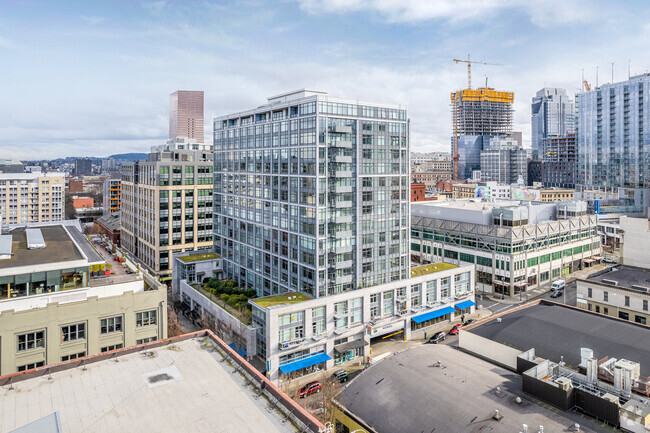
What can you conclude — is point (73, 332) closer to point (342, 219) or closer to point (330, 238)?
point (330, 238)

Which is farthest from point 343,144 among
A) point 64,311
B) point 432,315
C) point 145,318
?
point 64,311

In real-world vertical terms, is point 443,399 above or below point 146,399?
below

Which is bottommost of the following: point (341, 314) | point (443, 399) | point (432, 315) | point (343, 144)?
point (432, 315)

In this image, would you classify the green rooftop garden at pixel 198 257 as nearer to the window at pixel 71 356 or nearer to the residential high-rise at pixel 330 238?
the residential high-rise at pixel 330 238

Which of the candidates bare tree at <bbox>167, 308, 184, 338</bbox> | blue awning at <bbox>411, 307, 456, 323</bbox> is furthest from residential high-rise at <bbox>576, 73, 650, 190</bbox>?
bare tree at <bbox>167, 308, 184, 338</bbox>

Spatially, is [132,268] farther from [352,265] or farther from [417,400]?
[417,400]

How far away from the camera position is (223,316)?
69.8 metres

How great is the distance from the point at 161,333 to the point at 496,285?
7249 centimetres

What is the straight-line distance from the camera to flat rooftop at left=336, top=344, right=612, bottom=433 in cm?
3625

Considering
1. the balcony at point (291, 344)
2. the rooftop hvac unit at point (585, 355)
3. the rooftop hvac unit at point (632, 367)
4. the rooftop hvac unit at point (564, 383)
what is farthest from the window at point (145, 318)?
the rooftop hvac unit at point (632, 367)

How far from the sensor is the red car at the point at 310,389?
53281 millimetres

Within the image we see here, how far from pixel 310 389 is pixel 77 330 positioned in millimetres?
27363

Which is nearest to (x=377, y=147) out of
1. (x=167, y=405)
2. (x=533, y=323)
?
(x=533, y=323)

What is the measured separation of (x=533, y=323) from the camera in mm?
54156
